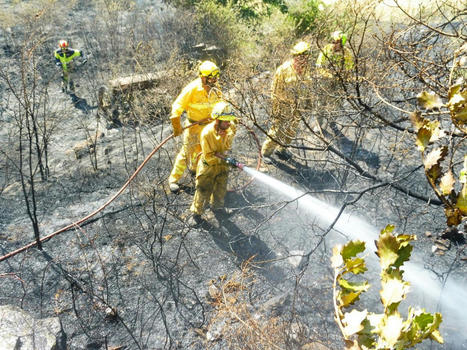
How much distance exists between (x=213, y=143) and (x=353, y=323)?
3446mm

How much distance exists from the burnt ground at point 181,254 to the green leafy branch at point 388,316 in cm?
185

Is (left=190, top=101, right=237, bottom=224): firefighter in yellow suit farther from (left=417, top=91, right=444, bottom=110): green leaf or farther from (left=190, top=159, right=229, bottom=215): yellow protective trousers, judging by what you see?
(left=417, top=91, right=444, bottom=110): green leaf

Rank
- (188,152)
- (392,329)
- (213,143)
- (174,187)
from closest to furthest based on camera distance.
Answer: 1. (392,329)
2. (213,143)
3. (188,152)
4. (174,187)

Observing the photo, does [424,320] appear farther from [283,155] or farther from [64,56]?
[64,56]

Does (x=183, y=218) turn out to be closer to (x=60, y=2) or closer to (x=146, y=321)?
(x=146, y=321)

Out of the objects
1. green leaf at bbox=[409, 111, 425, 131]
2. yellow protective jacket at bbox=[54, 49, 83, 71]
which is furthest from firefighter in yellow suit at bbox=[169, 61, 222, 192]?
yellow protective jacket at bbox=[54, 49, 83, 71]

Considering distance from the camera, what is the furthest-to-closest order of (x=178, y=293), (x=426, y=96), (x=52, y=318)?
1. (x=178, y=293)
2. (x=52, y=318)
3. (x=426, y=96)

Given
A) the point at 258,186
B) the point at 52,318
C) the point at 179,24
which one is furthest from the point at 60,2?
the point at 52,318

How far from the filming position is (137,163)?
6.21 meters

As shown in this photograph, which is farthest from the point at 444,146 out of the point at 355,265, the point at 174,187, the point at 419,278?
the point at 174,187

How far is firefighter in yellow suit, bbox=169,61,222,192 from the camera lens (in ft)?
16.2

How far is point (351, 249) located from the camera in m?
1.42

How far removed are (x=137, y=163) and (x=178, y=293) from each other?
2.73 metres

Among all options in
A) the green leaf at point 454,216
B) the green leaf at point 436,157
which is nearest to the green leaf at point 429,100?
the green leaf at point 436,157
